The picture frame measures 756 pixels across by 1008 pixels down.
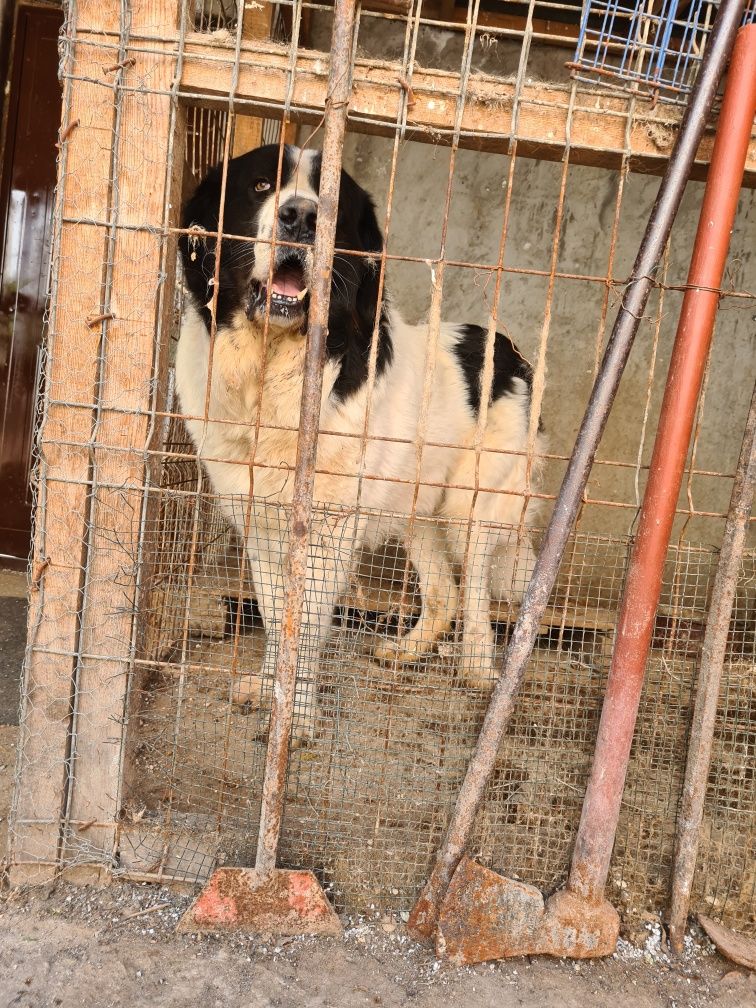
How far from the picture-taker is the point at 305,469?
186 cm

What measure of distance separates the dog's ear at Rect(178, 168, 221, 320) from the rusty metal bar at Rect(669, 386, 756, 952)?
179cm

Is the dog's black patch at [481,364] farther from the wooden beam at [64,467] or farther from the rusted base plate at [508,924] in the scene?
the rusted base plate at [508,924]

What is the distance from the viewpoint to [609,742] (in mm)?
1927

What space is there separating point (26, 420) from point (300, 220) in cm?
314

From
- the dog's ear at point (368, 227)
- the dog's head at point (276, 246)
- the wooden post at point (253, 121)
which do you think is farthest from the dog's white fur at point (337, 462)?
the wooden post at point (253, 121)

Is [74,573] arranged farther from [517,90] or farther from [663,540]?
[517,90]

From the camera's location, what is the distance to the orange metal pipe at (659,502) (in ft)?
6.02

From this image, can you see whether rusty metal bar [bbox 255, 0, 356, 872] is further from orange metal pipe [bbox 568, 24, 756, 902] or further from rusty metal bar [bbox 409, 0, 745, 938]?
orange metal pipe [bbox 568, 24, 756, 902]

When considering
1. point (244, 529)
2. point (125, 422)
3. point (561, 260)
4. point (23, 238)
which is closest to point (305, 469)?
point (244, 529)

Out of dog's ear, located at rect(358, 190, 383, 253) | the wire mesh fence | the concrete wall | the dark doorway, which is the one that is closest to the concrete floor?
the dark doorway

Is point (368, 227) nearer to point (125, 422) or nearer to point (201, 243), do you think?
point (201, 243)

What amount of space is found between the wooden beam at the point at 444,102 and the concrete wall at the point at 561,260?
3.11 meters

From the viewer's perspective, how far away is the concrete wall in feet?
16.6

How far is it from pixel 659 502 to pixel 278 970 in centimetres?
146
